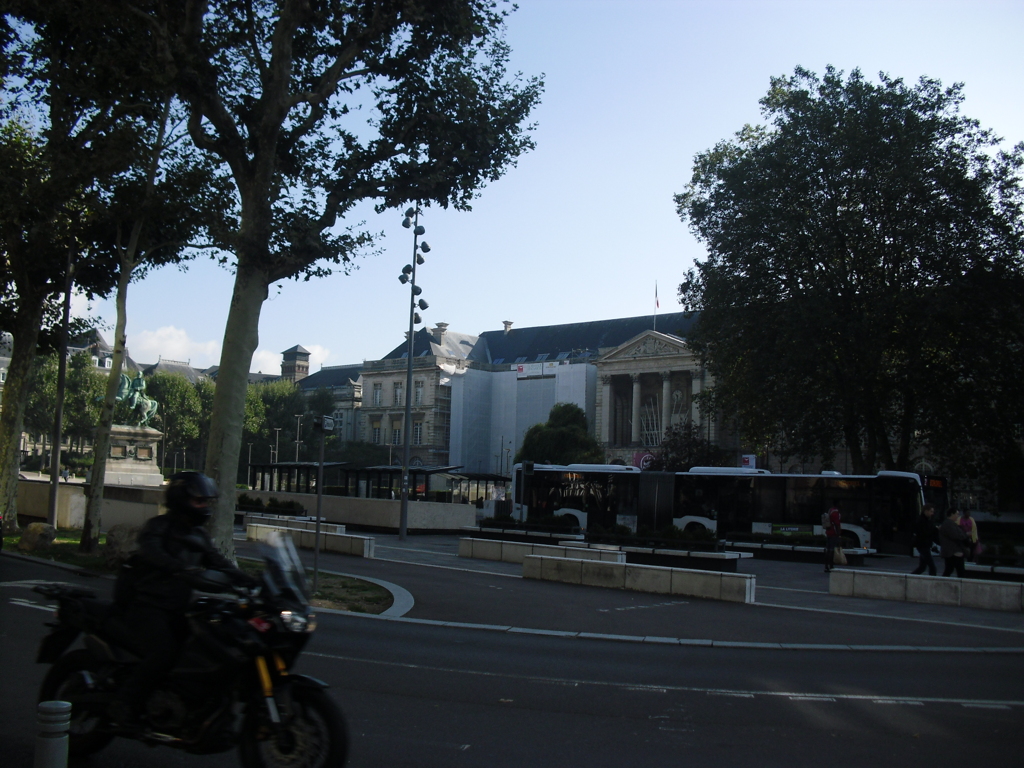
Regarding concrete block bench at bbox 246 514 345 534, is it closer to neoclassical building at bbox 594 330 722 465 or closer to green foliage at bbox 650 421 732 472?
green foliage at bbox 650 421 732 472

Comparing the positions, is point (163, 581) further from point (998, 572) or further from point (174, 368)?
point (174, 368)

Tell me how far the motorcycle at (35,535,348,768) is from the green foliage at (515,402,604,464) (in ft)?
230

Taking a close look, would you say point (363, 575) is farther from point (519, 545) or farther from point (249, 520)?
point (249, 520)

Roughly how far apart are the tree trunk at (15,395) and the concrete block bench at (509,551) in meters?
12.3

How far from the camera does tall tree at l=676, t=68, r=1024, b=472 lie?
32.8 meters

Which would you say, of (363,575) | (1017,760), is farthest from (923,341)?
(1017,760)

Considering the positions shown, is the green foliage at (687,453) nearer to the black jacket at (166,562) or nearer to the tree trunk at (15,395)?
the tree trunk at (15,395)

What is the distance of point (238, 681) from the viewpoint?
4.81 metres

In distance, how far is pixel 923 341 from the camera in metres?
32.5

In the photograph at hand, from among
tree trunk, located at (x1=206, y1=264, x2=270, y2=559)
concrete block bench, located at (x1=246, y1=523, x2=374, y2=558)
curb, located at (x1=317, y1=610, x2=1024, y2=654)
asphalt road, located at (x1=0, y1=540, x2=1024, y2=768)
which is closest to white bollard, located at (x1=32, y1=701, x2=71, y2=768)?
asphalt road, located at (x1=0, y1=540, x2=1024, y2=768)

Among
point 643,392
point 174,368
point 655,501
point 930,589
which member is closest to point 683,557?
point 930,589

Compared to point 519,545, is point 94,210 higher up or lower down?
higher up

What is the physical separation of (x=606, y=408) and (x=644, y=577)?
253ft

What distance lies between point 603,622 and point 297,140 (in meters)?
10.6
